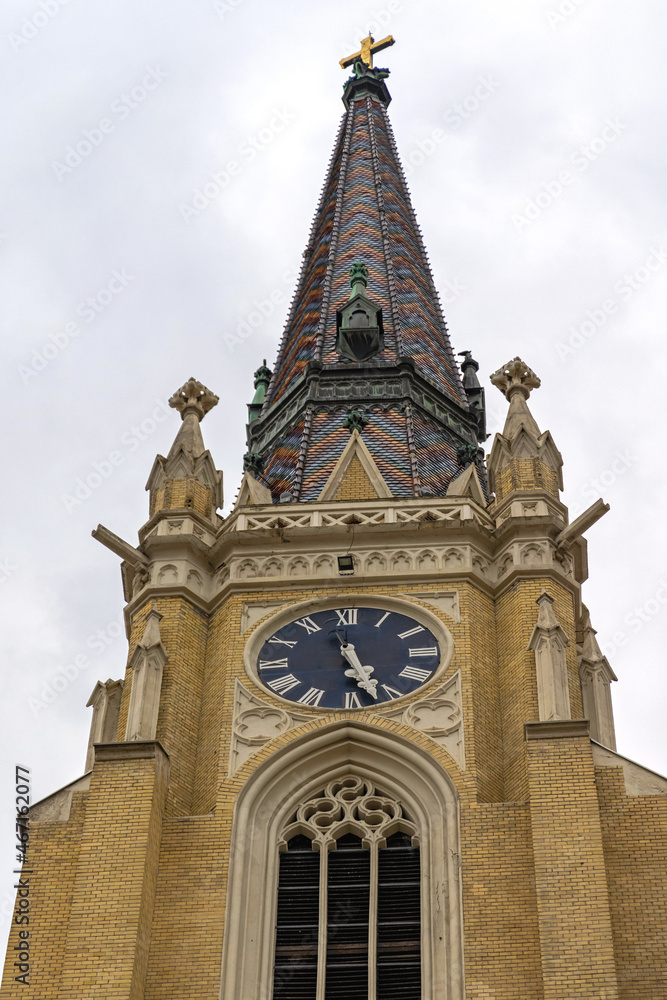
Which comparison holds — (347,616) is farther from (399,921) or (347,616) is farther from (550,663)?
(399,921)

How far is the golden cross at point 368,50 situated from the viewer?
5009 centimetres

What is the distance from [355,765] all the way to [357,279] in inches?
572

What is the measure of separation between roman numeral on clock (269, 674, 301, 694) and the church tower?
0.04m

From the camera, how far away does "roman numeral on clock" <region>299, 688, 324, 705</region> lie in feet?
85.5

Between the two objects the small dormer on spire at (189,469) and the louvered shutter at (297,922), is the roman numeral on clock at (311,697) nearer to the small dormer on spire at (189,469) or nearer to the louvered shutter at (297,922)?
the louvered shutter at (297,922)

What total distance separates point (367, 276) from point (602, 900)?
1888cm

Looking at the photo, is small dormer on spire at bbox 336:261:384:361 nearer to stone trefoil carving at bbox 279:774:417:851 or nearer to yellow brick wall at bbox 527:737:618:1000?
stone trefoil carving at bbox 279:774:417:851

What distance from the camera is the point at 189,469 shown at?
99.3 ft

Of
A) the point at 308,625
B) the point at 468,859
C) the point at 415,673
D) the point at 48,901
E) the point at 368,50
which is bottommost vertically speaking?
the point at 48,901

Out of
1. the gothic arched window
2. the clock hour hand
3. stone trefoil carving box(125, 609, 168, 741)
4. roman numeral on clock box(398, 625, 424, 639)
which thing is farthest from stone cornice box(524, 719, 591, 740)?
stone trefoil carving box(125, 609, 168, 741)

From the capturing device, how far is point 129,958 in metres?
22.3

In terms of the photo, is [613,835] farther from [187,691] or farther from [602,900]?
[187,691]

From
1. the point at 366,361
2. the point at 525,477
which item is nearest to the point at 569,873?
the point at 525,477

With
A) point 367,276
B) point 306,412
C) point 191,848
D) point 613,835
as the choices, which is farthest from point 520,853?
point 367,276
